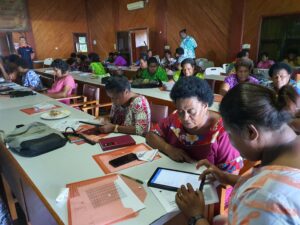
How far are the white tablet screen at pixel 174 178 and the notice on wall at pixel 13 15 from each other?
9.73 meters

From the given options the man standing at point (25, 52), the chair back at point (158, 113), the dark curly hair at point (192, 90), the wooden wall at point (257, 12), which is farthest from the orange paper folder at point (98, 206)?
the man standing at point (25, 52)

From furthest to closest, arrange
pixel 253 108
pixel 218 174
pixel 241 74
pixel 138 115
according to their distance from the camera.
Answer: pixel 241 74 < pixel 138 115 < pixel 218 174 < pixel 253 108

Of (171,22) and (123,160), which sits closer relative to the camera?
(123,160)

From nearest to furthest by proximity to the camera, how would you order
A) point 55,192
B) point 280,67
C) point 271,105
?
point 271,105
point 55,192
point 280,67

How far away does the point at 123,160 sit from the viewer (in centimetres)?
138

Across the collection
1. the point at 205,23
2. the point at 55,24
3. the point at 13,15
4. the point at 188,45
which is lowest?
the point at 188,45

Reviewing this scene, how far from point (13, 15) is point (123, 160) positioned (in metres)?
9.65

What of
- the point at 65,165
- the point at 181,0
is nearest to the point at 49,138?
the point at 65,165

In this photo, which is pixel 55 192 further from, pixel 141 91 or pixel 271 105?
pixel 141 91

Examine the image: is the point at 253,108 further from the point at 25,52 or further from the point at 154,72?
the point at 25,52

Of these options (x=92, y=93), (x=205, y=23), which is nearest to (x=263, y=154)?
(x=92, y=93)

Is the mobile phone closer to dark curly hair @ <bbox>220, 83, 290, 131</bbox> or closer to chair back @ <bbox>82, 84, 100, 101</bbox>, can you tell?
dark curly hair @ <bbox>220, 83, 290, 131</bbox>

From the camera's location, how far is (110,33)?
32.0 feet

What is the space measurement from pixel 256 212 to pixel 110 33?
32.7 feet
